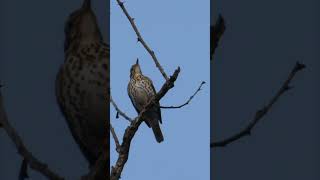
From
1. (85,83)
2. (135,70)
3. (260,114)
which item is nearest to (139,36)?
(135,70)

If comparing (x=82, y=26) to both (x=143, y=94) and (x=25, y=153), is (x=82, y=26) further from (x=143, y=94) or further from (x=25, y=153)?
(x=25, y=153)

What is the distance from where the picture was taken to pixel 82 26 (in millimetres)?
1832

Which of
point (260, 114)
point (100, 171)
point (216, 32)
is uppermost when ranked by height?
point (216, 32)

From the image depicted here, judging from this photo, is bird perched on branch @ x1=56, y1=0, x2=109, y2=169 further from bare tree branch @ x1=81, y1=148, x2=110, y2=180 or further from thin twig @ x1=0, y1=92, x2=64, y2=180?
thin twig @ x1=0, y1=92, x2=64, y2=180

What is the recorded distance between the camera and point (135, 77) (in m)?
1.44

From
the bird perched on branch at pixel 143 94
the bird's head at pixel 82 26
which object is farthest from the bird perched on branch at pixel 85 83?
the bird perched on branch at pixel 143 94

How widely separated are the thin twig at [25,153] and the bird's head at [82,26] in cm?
61

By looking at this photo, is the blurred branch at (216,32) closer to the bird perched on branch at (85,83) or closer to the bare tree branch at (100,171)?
the bare tree branch at (100,171)

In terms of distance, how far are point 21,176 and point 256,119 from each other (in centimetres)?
41

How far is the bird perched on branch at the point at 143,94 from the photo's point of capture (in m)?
1.30

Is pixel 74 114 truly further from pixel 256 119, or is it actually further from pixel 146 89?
pixel 256 119

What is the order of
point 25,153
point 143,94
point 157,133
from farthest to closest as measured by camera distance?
point 143,94
point 157,133
point 25,153

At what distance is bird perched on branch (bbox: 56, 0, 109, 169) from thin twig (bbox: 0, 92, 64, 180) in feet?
1.74

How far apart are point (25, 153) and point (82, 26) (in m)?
0.82
